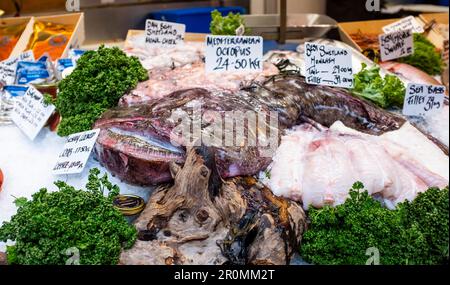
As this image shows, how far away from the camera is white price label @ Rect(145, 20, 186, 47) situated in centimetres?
362

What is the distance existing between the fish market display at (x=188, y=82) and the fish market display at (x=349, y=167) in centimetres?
50

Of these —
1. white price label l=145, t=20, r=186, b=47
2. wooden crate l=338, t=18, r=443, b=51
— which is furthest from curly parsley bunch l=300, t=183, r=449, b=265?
wooden crate l=338, t=18, r=443, b=51

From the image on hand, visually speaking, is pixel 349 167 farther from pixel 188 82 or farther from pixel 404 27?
pixel 404 27

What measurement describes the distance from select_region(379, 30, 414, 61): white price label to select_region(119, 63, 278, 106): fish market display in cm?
81

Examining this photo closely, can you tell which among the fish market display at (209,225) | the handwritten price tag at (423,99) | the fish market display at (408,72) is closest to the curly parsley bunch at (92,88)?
the fish market display at (209,225)

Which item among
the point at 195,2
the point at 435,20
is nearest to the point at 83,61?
the point at 435,20

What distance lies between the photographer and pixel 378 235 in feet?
5.91

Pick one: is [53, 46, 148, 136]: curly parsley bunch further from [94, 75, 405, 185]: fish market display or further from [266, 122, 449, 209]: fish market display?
[266, 122, 449, 209]: fish market display

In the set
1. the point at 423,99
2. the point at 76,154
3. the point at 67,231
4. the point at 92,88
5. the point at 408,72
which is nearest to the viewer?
the point at 67,231

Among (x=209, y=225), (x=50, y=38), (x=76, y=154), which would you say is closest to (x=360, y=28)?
(x=50, y=38)

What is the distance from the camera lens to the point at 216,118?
7.02 ft

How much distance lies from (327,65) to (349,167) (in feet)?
2.06

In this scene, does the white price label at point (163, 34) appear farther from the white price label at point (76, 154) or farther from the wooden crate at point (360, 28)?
the white price label at point (76, 154)

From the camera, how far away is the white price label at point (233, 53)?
8.80 feet
